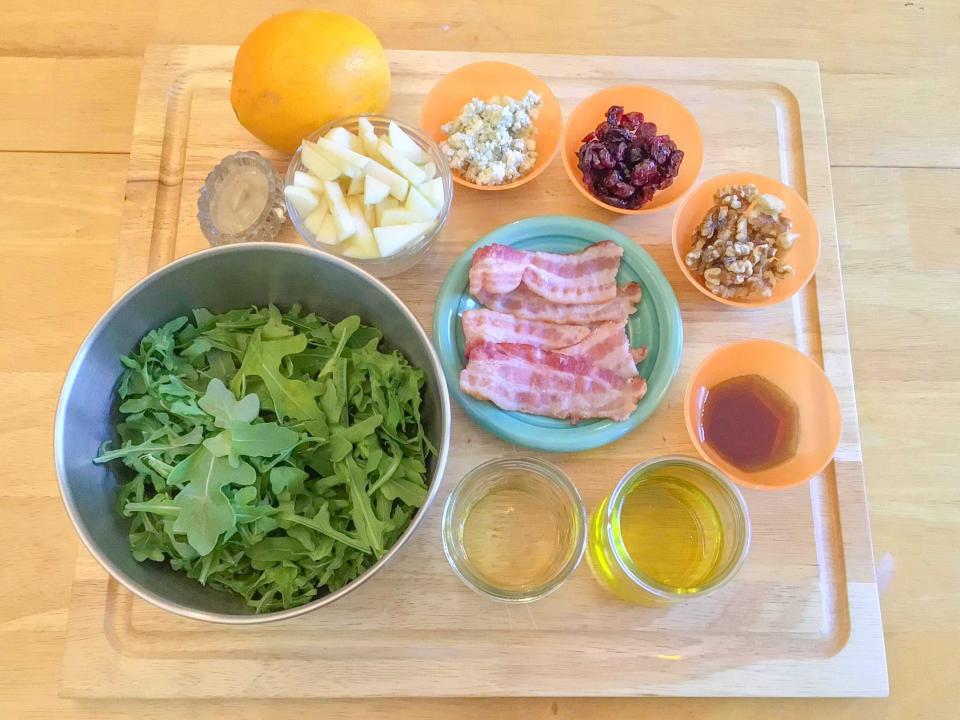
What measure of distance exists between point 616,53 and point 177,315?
2.99ft

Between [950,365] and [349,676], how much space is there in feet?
3.36

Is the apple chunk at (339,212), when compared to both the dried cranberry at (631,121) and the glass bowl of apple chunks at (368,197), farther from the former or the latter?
the dried cranberry at (631,121)

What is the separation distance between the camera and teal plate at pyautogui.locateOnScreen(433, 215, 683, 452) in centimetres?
97

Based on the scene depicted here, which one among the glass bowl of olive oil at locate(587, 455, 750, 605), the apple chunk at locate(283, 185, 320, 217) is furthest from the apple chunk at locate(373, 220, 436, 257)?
the glass bowl of olive oil at locate(587, 455, 750, 605)

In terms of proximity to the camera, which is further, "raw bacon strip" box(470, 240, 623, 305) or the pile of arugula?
"raw bacon strip" box(470, 240, 623, 305)

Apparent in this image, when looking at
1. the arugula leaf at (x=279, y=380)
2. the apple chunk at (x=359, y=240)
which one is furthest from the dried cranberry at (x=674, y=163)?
the arugula leaf at (x=279, y=380)

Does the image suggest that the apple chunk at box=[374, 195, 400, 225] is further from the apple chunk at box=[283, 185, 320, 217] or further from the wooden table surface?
the wooden table surface

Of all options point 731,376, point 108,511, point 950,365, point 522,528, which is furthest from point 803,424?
point 108,511

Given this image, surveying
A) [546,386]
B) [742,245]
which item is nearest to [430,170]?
[546,386]

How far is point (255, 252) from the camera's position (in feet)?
2.90

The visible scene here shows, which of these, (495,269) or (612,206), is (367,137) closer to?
(495,269)

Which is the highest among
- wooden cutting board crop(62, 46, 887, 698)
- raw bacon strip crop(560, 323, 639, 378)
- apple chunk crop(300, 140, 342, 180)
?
apple chunk crop(300, 140, 342, 180)

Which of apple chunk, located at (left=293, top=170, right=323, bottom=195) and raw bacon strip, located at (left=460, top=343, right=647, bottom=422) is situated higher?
apple chunk, located at (left=293, top=170, right=323, bottom=195)

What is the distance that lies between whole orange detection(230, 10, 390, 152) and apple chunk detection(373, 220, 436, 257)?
217mm
